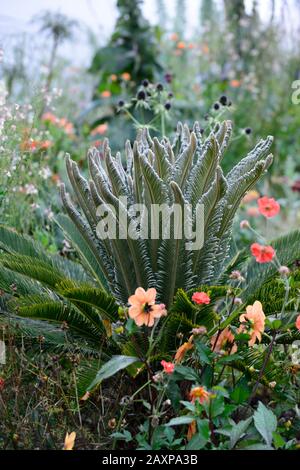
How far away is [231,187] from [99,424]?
1.09 meters

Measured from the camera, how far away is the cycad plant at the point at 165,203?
8.89 ft

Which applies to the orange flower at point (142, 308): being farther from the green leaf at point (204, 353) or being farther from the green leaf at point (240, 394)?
the green leaf at point (240, 394)

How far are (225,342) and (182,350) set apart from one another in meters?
0.17

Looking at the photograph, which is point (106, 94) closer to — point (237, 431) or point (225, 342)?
point (225, 342)

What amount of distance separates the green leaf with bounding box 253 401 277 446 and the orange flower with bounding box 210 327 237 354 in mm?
295

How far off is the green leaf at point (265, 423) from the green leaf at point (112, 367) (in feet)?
1.50

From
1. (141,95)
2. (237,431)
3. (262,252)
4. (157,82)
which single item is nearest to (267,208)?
(262,252)

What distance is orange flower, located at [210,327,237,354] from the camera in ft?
8.55

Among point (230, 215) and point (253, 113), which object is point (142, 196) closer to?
point (230, 215)

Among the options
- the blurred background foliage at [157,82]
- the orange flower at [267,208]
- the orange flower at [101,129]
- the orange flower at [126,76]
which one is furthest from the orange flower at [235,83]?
the orange flower at [267,208]

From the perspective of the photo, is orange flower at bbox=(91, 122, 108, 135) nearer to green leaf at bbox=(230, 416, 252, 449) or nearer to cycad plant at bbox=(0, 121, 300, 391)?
cycad plant at bbox=(0, 121, 300, 391)

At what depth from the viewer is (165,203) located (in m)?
2.75

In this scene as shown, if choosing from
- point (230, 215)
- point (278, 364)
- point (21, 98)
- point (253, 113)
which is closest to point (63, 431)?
point (278, 364)

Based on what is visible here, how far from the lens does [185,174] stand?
114 inches
